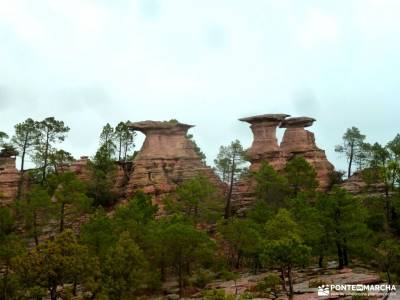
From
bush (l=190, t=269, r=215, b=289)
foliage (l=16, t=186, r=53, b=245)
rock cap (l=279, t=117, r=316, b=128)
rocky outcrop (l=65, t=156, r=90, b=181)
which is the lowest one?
bush (l=190, t=269, r=215, b=289)

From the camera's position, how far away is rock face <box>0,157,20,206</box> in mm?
65312

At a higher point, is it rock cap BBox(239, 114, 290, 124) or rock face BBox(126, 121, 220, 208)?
rock cap BBox(239, 114, 290, 124)

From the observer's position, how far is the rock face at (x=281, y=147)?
219ft

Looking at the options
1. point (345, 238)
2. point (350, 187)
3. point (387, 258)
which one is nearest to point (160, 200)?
point (350, 187)

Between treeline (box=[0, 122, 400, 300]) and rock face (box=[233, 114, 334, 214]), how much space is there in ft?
10.5

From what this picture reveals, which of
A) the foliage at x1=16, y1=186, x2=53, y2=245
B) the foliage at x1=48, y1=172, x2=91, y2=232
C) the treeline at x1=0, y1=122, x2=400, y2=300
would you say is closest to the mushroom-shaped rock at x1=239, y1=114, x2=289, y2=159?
the treeline at x1=0, y1=122, x2=400, y2=300

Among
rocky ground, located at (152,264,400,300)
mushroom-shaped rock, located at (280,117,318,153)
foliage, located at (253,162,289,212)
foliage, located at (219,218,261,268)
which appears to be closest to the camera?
rocky ground, located at (152,264,400,300)

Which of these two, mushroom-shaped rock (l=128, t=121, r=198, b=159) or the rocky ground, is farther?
mushroom-shaped rock (l=128, t=121, r=198, b=159)

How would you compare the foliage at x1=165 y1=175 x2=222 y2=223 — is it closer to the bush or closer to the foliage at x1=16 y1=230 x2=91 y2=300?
the bush

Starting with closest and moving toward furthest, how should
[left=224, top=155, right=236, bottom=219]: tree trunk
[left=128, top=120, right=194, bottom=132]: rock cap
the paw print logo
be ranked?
the paw print logo < [left=224, top=155, right=236, bottom=219]: tree trunk < [left=128, top=120, right=194, bottom=132]: rock cap

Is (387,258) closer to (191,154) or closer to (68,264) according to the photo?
(68,264)

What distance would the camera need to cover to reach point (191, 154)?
69.2 meters

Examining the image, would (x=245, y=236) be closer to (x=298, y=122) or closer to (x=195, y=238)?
(x=195, y=238)

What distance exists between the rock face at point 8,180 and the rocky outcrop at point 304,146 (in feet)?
101
